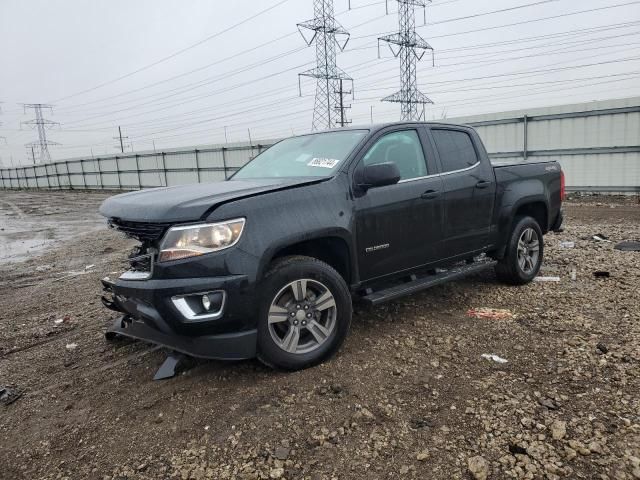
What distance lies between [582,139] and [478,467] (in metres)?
14.1

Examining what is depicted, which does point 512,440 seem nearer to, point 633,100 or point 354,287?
point 354,287

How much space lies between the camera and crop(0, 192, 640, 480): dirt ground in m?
2.56

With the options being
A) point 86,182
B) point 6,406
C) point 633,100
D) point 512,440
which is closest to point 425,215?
point 512,440

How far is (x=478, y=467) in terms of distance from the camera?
8.05 ft

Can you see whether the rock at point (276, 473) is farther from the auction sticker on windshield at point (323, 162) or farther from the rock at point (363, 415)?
the auction sticker on windshield at point (323, 162)

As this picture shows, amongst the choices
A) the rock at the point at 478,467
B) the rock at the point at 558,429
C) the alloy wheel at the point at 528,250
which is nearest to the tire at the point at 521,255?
the alloy wheel at the point at 528,250

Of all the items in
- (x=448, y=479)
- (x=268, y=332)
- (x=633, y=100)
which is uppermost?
(x=633, y=100)

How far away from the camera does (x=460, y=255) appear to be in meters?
4.79

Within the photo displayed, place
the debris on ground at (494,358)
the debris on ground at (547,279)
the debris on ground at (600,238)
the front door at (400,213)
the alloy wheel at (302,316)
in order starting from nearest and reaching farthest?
the alloy wheel at (302,316)
the debris on ground at (494,358)
the front door at (400,213)
the debris on ground at (547,279)
the debris on ground at (600,238)

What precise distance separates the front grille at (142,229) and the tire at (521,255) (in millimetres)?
3803

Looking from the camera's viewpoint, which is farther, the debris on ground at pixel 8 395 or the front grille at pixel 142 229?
the debris on ground at pixel 8 395

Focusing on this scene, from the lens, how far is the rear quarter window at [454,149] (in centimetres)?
475

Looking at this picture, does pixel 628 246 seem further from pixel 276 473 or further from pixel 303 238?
pixel 276 473

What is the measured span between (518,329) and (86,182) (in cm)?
4216
